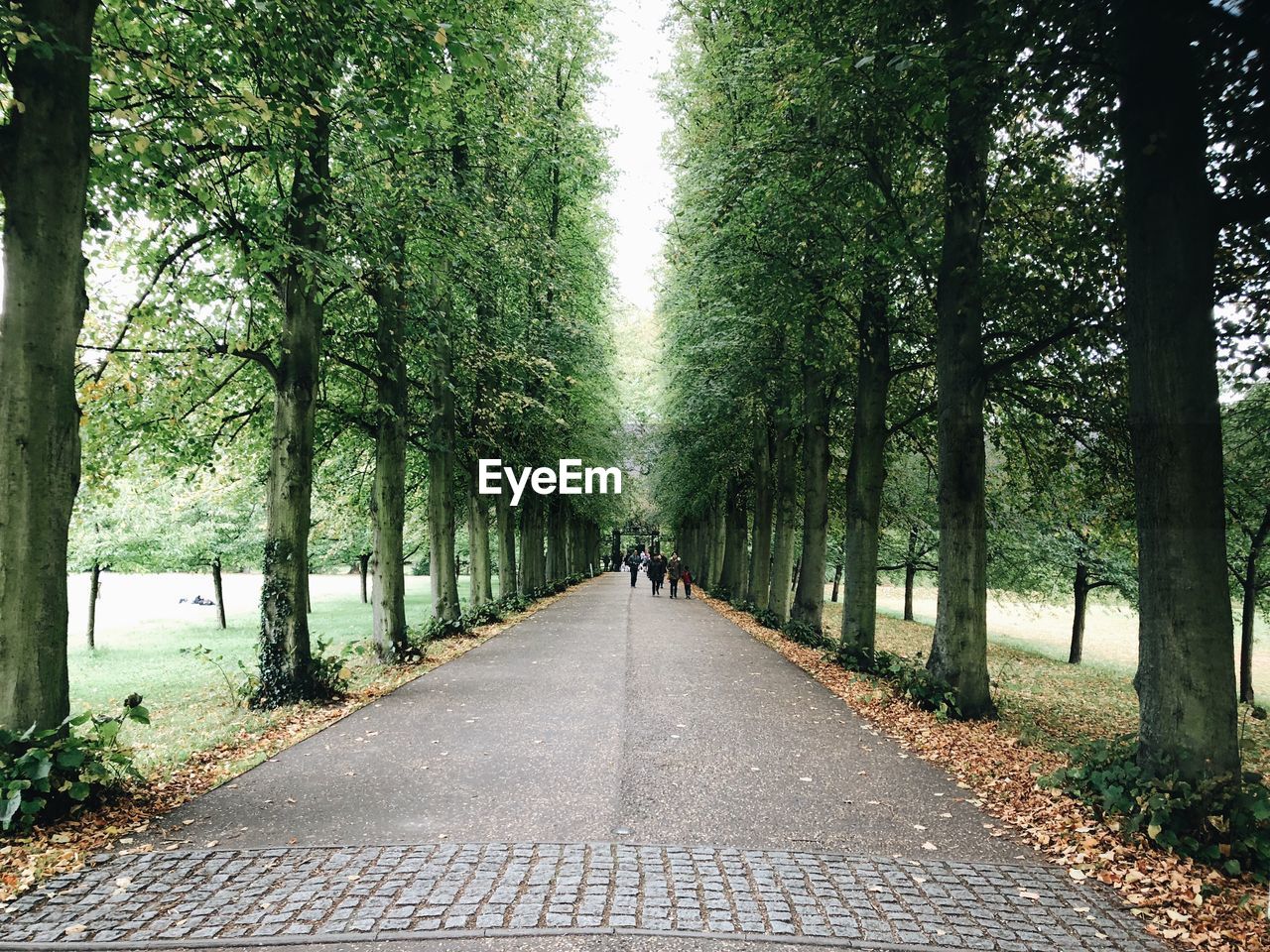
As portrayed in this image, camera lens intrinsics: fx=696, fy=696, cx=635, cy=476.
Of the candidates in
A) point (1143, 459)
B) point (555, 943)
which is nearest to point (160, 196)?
point (555, 943)

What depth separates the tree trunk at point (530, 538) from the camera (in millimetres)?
26156

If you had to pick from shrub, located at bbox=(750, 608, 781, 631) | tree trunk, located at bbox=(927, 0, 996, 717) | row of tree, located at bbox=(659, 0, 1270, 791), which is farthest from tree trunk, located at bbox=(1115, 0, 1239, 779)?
shrub, located at bbox=(750, 608, 781, 631)

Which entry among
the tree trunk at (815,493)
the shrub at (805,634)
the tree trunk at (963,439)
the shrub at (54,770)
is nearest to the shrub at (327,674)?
the shrub at (54,770)

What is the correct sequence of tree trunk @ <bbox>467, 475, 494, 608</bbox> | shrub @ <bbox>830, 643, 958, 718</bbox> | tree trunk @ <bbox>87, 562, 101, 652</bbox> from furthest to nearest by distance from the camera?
1. tree trunk @ <bbox>87, 562, 101, 652</bbox>
2. tree trunk @ <bbox>467, 475, 494, 608</bbox>
3. shrub @ <bbox>830, 643, 958, 718</bbox>

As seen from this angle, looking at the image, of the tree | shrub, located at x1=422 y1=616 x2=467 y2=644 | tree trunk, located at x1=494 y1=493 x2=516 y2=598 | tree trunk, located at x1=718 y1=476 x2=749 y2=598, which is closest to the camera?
the tree

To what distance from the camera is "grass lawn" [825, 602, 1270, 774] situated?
934 centimetres

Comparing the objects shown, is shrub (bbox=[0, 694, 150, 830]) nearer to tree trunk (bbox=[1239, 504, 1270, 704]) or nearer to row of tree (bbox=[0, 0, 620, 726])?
row of tree (bbox=[0, 0, 620, 726])

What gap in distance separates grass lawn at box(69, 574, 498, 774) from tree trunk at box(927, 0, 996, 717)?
813cm

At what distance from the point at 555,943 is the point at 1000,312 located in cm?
942

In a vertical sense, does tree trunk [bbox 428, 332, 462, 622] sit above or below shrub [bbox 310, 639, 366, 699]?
above

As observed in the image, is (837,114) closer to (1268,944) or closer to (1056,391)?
(1056,391)

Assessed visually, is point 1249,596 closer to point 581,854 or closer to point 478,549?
point 581,854

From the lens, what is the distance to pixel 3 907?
3855 mm

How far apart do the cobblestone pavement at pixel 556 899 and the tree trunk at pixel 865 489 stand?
7752mm
